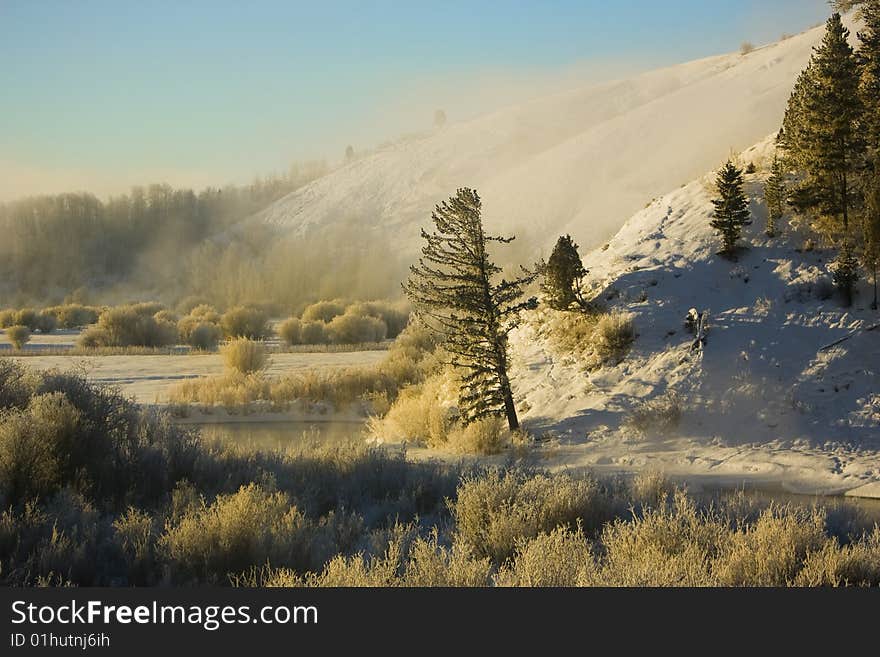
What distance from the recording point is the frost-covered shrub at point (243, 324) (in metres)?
33.4

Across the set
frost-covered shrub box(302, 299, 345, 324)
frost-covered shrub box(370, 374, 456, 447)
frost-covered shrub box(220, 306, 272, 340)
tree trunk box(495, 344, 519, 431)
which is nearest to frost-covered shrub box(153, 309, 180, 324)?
frost-covered shrub box(220, 306, 272, 340)

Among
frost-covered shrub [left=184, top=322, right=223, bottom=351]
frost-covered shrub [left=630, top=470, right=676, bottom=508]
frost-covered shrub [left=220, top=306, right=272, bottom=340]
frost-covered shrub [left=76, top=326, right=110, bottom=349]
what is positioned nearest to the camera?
frost-covered shrub [left=630, top=470, right=676, bottom=508]

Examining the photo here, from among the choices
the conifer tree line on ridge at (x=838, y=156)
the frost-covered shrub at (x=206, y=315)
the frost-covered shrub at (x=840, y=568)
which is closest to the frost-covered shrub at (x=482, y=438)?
the conifer tree line on ridge at (x=838, y=156)

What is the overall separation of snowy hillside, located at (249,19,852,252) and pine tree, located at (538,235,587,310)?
65.2ft

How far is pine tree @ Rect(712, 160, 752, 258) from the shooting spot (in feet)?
46.0

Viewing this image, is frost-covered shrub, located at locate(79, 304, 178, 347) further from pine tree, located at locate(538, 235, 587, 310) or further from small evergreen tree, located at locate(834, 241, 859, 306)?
small evergreen tree, located at locate(834, 241, 859, 306)

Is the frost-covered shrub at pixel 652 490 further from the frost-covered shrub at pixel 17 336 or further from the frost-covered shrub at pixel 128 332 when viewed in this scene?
the frost-covered shrub at pixel 17 336

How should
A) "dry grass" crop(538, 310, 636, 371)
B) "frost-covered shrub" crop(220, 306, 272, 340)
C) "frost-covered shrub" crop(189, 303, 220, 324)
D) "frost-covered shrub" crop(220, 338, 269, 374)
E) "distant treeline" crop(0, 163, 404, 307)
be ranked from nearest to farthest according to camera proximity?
1. "dry grass" crop(538, 310, 636, 371)
2. "frost-covered shrub" crop(220, 338, 269, 374)
3. "frost-covered shrub" crop(220, 306, 272, 340)
4. "frost-covered shrub" crop(189, 303, 220, 324)
5. "distant treeline" crop(0, 163, 404, 307)

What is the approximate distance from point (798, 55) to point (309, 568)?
48.4m

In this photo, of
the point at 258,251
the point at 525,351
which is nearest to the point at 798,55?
the point at 525,351

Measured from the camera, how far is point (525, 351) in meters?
15.3

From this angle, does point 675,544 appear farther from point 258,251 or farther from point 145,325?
point 258,251

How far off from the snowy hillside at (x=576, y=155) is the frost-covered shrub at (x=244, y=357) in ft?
70.9

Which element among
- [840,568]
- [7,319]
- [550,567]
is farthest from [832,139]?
[7,319]
